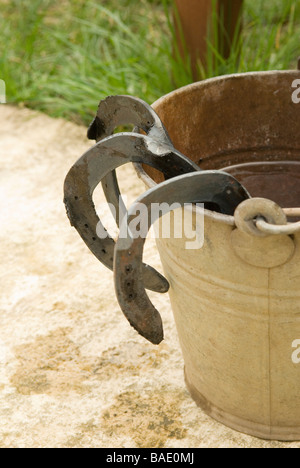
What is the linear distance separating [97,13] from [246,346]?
135 inches

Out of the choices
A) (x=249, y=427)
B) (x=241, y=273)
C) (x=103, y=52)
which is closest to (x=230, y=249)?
(x=241, y=273)

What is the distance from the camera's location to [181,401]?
2342 mm

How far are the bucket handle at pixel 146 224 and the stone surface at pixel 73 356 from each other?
59 centimetres

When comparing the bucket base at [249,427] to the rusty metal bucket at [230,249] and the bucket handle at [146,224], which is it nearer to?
the rusty metal bucket at [230,249]

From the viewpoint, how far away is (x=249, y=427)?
86.4 inches

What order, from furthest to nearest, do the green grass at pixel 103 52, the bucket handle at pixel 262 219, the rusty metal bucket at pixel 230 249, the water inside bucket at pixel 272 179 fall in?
the green grass at pixel 103 52 < the water inside bucket at pixel 272 179 < the rusty metal bucket at pixel 230 249 < the bucket handle at pixel 262 219

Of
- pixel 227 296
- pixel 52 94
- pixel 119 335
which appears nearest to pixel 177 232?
pixel 227 296

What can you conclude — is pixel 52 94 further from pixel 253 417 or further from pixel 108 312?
pixel 253 417

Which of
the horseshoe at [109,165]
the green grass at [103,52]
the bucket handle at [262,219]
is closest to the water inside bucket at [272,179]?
the horseshoe at [109,165]

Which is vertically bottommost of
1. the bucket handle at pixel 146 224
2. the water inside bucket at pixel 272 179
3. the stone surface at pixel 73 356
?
the stone surface at pixel 73 356

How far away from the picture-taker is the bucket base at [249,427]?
216 centimetres

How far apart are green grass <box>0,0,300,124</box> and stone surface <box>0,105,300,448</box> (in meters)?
0.66

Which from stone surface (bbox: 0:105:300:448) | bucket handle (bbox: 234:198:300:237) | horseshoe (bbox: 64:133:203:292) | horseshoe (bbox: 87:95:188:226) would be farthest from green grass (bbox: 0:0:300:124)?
bucket handle (bbox: 234:198:300:237)

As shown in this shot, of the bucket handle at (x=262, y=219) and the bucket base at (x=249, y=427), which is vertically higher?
the bucket handle at (x=262, y=219)
